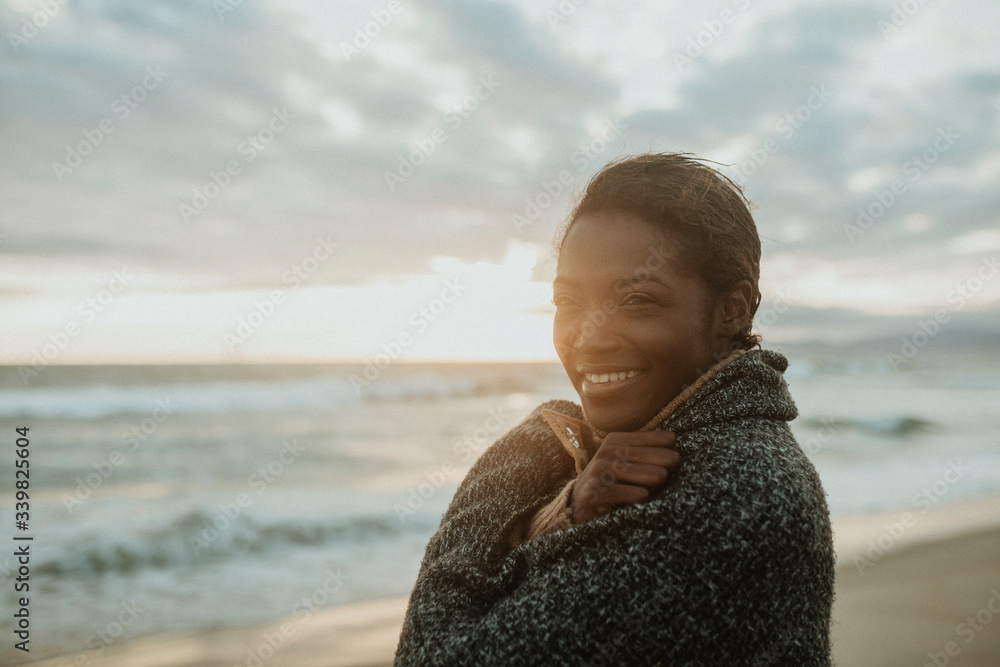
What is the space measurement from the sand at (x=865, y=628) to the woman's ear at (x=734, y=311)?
3.85 meters

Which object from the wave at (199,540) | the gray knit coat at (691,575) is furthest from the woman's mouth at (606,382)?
the wave at (199,540)

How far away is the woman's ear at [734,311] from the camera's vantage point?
169 cm

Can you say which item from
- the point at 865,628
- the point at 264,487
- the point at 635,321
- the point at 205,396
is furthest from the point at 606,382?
the point at 205,396

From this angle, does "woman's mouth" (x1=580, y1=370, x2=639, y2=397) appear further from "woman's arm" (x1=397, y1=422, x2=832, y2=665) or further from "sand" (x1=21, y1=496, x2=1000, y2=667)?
"sand" (x1=21, y1=496, x2=1000, y2=667)

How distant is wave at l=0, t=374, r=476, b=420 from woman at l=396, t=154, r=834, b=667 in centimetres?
2378

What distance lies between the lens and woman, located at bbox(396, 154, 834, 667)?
4.19ft

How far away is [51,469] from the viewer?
473 inches

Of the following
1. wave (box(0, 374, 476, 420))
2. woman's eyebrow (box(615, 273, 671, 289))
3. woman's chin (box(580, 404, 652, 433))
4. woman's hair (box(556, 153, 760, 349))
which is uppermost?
wave (box(0, 374, 476, 420))

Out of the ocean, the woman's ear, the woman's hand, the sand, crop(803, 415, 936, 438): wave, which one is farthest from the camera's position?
crop(803, 415, 936, 438): wave

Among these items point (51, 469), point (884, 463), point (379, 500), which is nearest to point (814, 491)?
point (379, 500)

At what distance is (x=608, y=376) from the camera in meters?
1.68

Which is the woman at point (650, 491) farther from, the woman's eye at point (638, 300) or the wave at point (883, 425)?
the wave at point (883, 425)

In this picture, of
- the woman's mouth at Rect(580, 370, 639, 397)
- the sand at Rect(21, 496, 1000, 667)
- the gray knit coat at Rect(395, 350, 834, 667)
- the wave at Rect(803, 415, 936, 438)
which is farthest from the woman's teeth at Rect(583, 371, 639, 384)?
the wave at Rect(803, 415, 936, 438)

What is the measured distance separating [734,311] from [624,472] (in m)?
0.58
